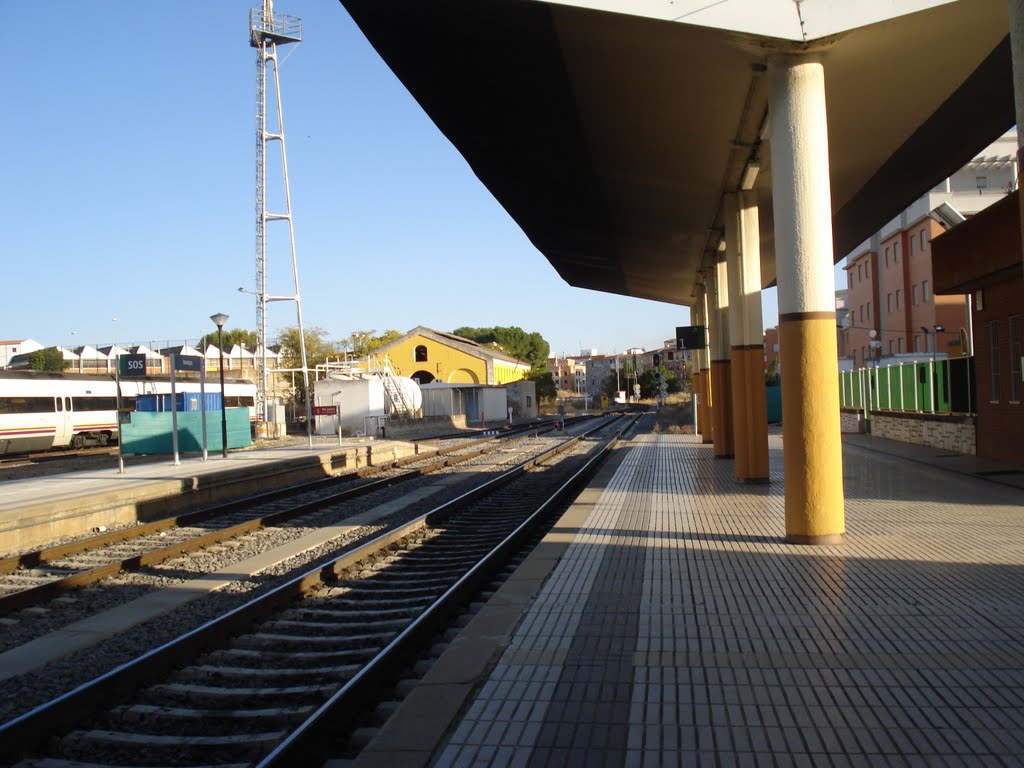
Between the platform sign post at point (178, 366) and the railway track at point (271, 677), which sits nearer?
the railway track at point (271, 677)

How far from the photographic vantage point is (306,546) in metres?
10.9

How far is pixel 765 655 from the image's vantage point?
17.1 ft

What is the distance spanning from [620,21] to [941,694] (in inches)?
241

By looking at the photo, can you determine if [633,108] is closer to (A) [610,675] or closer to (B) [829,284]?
(B) [829,284]

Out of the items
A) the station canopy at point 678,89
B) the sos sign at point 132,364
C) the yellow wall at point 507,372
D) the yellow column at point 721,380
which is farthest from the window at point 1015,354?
the yellow wall at point 507,372

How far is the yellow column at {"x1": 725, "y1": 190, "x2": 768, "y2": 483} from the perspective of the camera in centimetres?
1402

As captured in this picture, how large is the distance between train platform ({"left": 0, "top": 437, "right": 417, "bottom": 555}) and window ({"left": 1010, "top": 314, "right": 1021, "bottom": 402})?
14067mm

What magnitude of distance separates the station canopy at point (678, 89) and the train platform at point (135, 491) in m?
7.61

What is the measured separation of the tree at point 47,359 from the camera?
89.2 m

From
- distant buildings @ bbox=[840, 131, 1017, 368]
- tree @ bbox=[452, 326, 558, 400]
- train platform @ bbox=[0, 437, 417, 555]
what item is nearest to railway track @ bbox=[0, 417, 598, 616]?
train platform @ bbox=[0, 437, 417, 555]

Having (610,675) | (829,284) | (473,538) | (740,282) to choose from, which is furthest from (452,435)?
(610,675)

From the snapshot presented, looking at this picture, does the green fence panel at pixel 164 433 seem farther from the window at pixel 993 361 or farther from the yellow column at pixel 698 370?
the window at pixel 993 361

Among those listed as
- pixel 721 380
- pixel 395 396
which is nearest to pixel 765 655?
pixel 721 380

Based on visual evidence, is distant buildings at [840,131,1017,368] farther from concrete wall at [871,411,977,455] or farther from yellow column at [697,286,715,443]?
concrete wall at [871,411,977,455]
